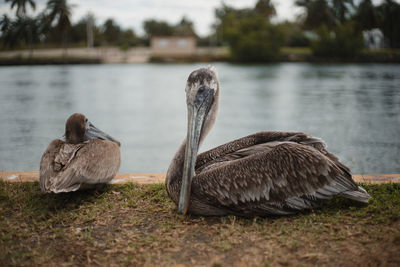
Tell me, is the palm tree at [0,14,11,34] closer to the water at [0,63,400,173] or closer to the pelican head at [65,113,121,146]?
the water at [0,63,400,173]

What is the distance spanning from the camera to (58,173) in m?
3.56

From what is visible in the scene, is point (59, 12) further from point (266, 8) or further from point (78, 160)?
point (266, 8)

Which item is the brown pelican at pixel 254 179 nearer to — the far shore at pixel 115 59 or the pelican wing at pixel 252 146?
the pelican wing at pixel 252 146

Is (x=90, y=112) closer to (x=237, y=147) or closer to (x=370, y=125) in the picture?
(x=370, y=125)

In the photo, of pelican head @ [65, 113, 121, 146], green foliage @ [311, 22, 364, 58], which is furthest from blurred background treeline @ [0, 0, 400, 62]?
pelican head @ [65, 113, 121, 146]

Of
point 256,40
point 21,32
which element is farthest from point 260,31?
point 21,32

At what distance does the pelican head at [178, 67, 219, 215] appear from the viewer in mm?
2963

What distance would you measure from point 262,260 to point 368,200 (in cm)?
136

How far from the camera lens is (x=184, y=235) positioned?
2885 mm

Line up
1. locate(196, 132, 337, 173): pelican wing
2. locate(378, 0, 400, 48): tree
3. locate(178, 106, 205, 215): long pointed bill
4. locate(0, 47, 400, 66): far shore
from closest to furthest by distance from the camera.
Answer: locate(178, 106, 205, 215): long pointed bill, locate(196, 132, 337, 173): pelican wing, locate(378, 0, 400, 48): tree, locate(0, 47, 400, 66): far shore

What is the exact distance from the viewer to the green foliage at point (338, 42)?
1270 inches

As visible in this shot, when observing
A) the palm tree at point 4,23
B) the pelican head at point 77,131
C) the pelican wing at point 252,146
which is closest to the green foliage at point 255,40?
the palm tree at point 4,23

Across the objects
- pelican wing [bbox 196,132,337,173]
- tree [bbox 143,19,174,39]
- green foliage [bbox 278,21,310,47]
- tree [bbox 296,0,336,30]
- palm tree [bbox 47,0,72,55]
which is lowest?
pelican wing [bbox 196,132,337,173]

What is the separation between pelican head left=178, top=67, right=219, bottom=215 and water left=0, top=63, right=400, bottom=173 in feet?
16.2
